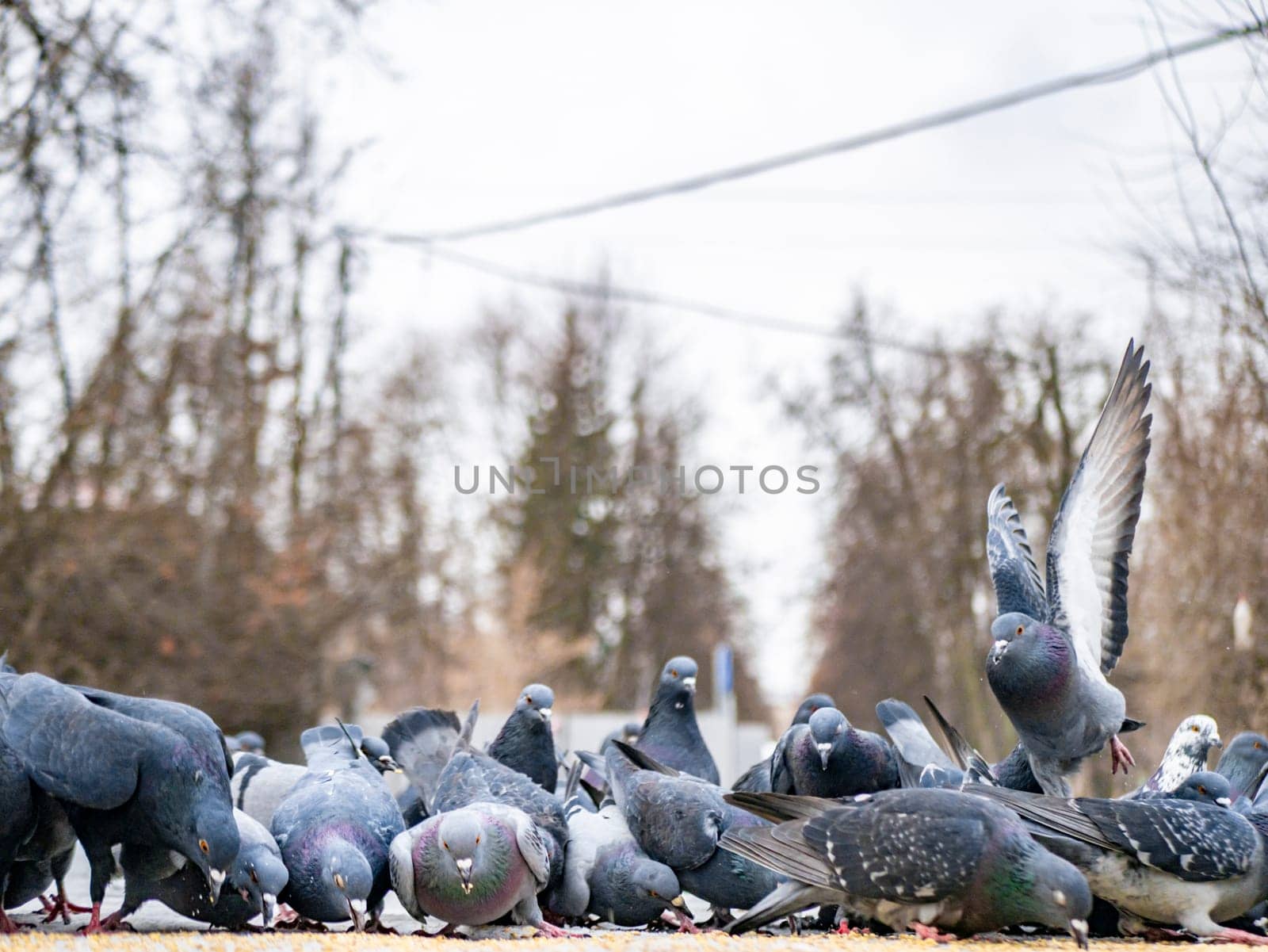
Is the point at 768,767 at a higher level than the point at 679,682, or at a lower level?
lower

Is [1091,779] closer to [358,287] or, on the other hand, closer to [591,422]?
[358,287]

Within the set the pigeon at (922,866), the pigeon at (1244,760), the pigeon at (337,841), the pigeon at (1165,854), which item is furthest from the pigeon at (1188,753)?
the pigeon at (337,841)

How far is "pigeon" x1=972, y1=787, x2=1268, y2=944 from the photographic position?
4.62 meters

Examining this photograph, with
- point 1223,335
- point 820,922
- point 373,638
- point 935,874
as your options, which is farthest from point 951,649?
point 935,874

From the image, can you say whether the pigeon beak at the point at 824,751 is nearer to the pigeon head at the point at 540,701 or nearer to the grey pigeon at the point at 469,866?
the grey pigeon at the point at 469,866

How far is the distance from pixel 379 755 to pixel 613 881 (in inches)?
75.4

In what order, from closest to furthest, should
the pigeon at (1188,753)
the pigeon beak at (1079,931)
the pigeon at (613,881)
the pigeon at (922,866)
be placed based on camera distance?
the pigeon beak at (1079,931) → the pigeon at (922,866) → the pigeon at (613,881) → the pigeon at (1188,753)

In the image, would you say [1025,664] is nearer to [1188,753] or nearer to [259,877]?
[1188,753]

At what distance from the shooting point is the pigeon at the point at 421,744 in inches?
282

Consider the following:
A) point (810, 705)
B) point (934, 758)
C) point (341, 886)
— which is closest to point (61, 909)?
point (341, 886)

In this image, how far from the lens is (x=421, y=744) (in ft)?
23.7

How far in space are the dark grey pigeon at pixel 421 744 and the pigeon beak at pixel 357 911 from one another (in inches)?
75.8

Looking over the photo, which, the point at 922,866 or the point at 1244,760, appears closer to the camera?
the point at 922,866

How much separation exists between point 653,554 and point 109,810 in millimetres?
20772
